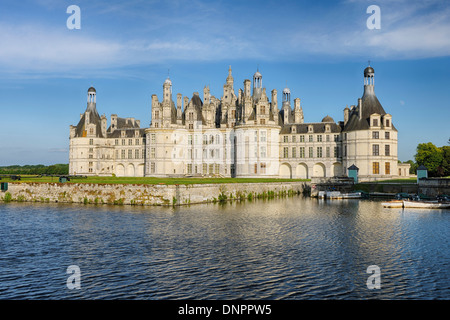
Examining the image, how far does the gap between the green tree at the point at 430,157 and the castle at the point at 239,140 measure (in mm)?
14647

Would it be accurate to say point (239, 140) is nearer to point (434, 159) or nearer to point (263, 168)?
point (263, 168)

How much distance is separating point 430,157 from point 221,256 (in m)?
76.3

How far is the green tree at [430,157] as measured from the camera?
8022cm

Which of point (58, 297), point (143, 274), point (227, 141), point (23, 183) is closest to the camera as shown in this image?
point (58, 297)

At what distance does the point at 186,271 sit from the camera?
52.3 ft

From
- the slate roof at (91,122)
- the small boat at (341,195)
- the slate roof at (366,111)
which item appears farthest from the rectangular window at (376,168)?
the slate roof at (91,122)

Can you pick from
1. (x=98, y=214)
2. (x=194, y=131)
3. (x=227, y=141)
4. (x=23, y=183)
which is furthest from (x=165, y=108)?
(x=98, y=214)

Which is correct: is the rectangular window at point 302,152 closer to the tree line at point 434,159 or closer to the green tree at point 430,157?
the tree line at point 434,159

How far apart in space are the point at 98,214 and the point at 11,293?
18.8 m

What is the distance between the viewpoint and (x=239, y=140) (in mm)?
69000

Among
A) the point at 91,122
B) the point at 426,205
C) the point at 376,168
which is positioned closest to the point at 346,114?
the point at 376,168

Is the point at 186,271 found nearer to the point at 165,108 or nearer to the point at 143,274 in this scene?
the point at 143,274

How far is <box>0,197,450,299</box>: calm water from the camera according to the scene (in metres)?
13.9
